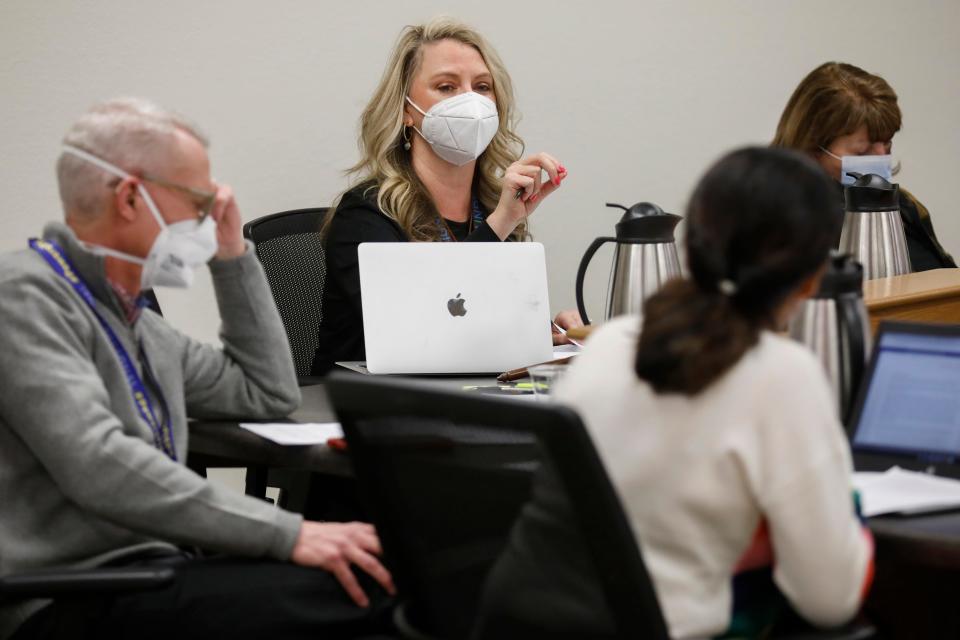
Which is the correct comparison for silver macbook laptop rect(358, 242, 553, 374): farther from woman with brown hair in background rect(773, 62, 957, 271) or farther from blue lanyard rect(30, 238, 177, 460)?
woman with brown hair in background rect(773, 62, 957, 271)

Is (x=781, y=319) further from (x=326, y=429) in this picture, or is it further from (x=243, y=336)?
(x=243, y=336)

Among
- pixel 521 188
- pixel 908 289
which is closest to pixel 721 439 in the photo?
pixel 908 289

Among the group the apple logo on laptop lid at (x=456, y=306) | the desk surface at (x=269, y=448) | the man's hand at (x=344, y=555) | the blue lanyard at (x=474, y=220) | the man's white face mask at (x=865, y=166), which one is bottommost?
the man's hand at (x=344, y=555)

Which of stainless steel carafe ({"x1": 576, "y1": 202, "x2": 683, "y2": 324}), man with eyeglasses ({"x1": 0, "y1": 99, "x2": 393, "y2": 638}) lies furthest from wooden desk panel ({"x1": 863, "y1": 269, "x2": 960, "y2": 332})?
man with eyeglasses ({"x1": 0, "y1": 99, "x2": 393, "y2": 638})

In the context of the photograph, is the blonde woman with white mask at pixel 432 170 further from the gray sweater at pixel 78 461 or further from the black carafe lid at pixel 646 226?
the gray sweater at pixel 78 461

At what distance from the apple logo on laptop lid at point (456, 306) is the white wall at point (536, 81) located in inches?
29.4

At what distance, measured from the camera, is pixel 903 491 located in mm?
1425

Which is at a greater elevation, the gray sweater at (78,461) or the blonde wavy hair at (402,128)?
the blonde wavy hair at (402,128)

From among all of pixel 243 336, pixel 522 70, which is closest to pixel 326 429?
pixel 243 336

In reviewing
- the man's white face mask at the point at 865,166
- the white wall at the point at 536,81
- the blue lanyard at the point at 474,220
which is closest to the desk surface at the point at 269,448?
the blue lanyard at the point at 474,220

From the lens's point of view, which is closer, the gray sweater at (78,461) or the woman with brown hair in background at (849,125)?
the gray sweater at (78,461)

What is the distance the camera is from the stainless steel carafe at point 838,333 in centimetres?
158

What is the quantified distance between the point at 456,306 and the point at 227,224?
47 cm

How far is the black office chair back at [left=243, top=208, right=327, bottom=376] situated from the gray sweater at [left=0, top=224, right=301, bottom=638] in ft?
3.46
